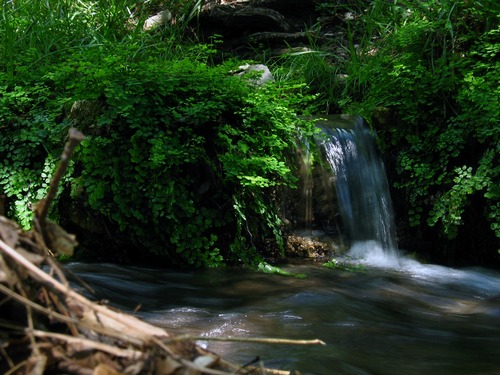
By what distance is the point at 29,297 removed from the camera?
1419 mm

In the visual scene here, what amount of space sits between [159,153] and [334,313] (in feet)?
5.76

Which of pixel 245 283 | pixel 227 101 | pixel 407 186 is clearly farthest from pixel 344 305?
pixel 407 186

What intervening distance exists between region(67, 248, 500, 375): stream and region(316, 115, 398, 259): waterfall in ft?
1.94

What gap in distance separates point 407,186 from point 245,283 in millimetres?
2472

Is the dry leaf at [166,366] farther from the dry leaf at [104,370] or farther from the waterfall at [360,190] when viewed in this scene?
the waterfall at [360,190]

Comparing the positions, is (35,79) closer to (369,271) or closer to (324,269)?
(324,269)

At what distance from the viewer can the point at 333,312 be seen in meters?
3.65

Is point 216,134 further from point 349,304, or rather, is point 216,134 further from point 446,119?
point 446,119

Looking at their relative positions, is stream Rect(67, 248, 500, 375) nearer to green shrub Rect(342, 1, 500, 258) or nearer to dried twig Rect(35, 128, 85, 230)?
green shrub Rect(342, 1, 500, 258)

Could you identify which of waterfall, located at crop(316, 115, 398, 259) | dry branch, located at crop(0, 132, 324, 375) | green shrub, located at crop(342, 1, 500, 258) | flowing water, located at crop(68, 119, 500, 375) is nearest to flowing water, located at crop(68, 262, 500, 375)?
flowing water, located at crop(68, 119, 500, 375)

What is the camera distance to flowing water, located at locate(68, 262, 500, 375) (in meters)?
2.78

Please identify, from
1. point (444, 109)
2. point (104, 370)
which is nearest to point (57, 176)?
point (104, 370)

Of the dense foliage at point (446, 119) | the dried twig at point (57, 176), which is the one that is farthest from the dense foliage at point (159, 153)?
the dried twig at point (57, 176)

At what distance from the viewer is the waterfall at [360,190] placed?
5.94 meters
